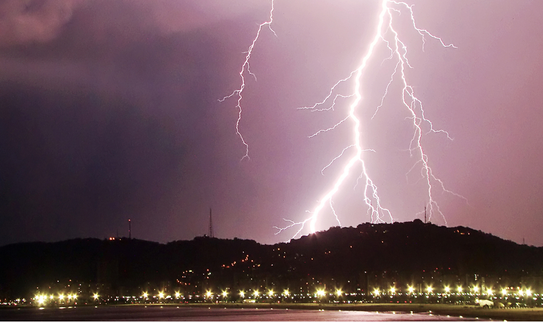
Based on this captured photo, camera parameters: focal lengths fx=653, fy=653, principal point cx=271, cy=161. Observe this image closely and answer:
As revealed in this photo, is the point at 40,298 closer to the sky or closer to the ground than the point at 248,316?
closer to the sky

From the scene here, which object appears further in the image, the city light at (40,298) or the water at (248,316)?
the city light at (40,298)

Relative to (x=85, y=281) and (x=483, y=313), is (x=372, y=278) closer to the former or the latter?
(x=85, y=281)

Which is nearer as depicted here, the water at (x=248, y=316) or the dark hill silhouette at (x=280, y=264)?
the water at (x=248, y=316)

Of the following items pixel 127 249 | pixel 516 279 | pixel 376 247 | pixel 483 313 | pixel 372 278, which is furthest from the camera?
pixel 127 249

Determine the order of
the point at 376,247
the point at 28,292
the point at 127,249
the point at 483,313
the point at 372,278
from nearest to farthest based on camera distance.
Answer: the point at 483,313 → the point at 372,278 → the point at 28,292 → the point at 376,247 → the point at 127,249

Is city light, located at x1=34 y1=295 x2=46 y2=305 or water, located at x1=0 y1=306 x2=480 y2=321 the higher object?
city light, located at x1=34 y1=295 x2=46 y2=305

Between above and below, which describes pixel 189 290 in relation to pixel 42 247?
below

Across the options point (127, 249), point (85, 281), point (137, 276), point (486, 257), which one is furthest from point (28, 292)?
point (486, 257)

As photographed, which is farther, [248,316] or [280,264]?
[280,264]

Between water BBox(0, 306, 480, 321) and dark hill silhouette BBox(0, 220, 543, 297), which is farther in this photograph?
dark hill silhouette BBox(0, 220, 543, 297)

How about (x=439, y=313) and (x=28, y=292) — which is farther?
(x=28, y=292)

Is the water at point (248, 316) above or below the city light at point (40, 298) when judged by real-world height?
below
